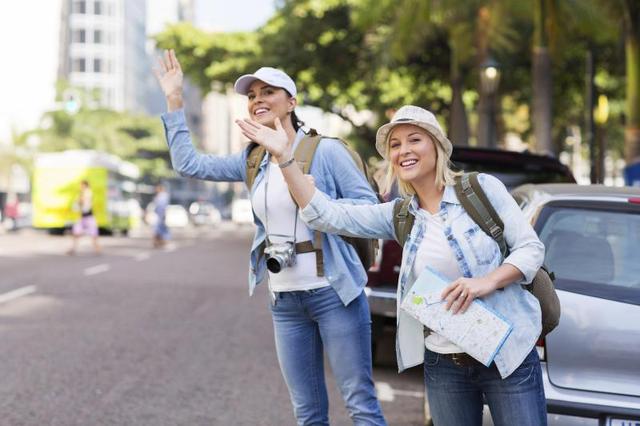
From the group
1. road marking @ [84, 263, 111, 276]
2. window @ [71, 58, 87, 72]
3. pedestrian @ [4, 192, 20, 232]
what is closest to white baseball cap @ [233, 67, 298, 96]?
road marking @ [84, 263, 111, 276]

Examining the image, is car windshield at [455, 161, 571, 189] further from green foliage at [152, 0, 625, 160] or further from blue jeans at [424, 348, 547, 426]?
green foliage at [152, 0, 625, 160]

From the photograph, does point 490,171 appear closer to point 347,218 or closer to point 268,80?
point 268,80

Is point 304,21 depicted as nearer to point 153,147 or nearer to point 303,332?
point 303,332

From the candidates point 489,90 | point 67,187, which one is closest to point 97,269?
point 489,90

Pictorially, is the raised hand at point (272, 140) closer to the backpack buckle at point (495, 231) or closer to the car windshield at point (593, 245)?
the backpack buckle at point (495, 231)

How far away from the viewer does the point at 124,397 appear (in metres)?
6.93

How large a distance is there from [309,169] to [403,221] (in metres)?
0.72

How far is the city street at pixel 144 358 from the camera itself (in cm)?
654

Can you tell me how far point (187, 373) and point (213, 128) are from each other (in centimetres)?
16131

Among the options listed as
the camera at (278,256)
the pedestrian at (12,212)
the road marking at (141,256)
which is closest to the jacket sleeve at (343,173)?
the camera at (278,256)

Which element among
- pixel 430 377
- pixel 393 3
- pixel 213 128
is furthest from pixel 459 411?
pixel 213 128

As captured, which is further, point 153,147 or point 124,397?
point 153,147

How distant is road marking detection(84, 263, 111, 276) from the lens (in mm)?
17234

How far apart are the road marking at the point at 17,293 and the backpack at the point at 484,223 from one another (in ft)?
32.4
